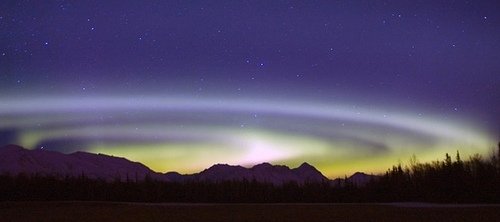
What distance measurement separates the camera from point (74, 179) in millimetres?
16797

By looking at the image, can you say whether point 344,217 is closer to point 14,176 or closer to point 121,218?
point 121,218

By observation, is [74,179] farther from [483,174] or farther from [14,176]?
[483,174]

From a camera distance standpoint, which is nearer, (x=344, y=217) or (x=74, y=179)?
(x=344, y=217)

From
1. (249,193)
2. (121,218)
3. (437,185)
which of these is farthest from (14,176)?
(437,185)

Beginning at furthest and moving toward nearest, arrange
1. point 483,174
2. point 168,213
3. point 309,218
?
1. point 483,174
2. point 168,213
3. point 309,218

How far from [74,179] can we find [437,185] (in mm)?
9809

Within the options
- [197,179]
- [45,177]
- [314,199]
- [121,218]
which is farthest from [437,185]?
[45,177]

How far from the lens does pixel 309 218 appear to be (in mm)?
8086

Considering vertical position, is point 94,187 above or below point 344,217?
above

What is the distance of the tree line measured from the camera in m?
14.4

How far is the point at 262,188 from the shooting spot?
16.2m

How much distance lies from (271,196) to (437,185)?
4199mm

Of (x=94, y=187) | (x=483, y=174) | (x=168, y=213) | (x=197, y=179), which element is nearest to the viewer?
(x=168, y=213)

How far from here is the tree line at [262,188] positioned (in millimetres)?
14445
